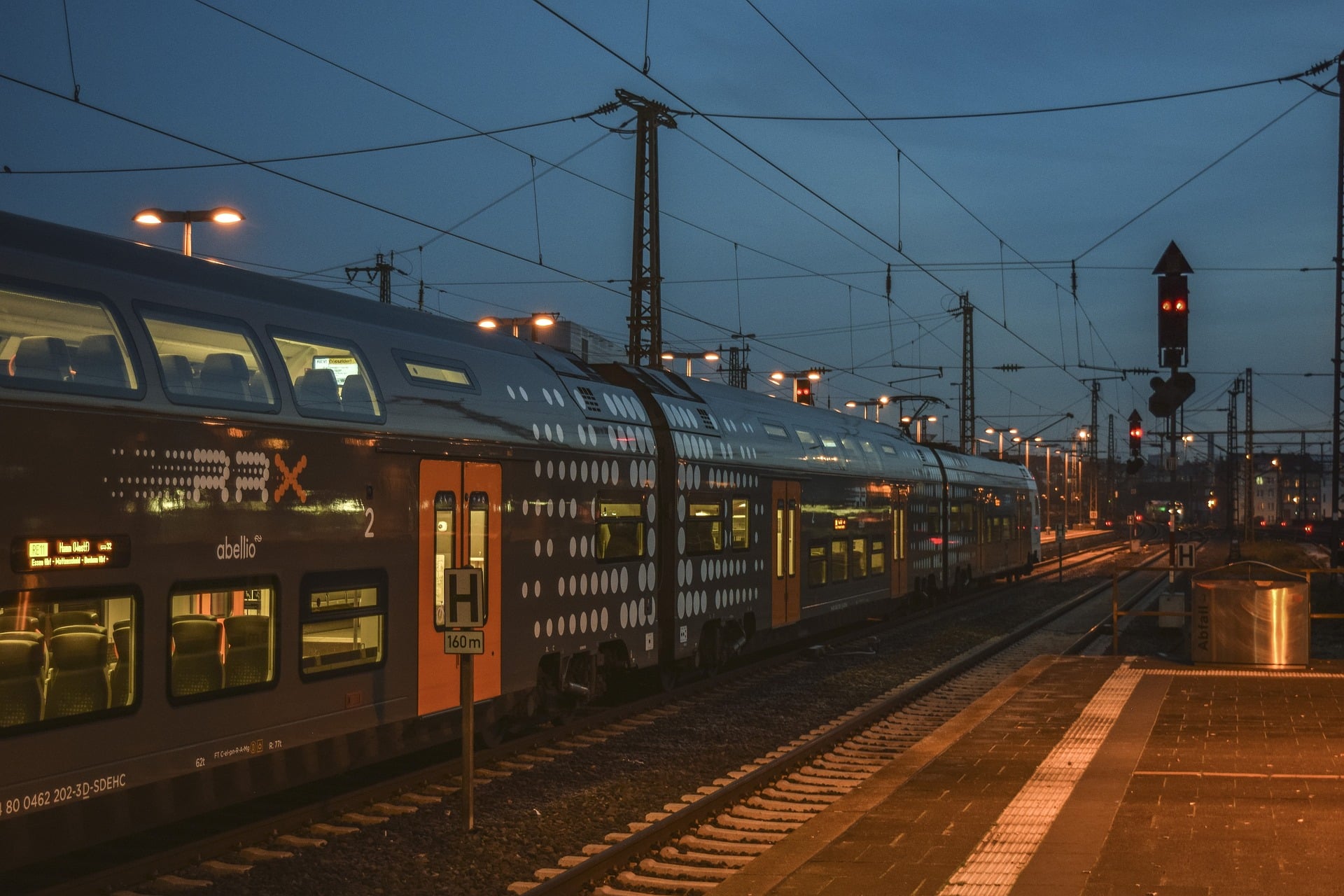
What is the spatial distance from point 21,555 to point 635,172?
694 inches

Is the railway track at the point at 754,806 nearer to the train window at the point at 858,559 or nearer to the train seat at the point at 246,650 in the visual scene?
the train seat at the point at 246,650

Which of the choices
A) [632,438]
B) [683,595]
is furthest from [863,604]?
[632,438]

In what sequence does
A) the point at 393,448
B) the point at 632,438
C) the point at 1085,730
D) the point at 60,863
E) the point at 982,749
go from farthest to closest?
the point at 632,438
the point at 1085,730
the point at 982,749
the point at 393,448
the point at 60,863

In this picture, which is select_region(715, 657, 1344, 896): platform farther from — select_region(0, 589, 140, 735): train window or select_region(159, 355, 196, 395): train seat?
select_region(159, 355, 196, 395): train seat

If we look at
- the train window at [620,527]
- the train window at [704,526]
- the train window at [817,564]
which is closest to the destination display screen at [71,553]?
the train window at [620,527]

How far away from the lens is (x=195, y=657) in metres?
8.17

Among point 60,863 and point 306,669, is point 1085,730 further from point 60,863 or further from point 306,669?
point 60,863

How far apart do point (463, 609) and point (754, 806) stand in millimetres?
3086

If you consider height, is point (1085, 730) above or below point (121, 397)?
below

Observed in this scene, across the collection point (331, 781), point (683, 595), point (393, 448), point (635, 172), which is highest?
point (635, 172)

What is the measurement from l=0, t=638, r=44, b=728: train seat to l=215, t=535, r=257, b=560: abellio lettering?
146cm

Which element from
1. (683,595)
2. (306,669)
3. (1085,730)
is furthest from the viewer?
(683,595)

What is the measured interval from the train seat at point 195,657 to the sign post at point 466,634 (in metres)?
1.58

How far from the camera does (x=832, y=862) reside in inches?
330
